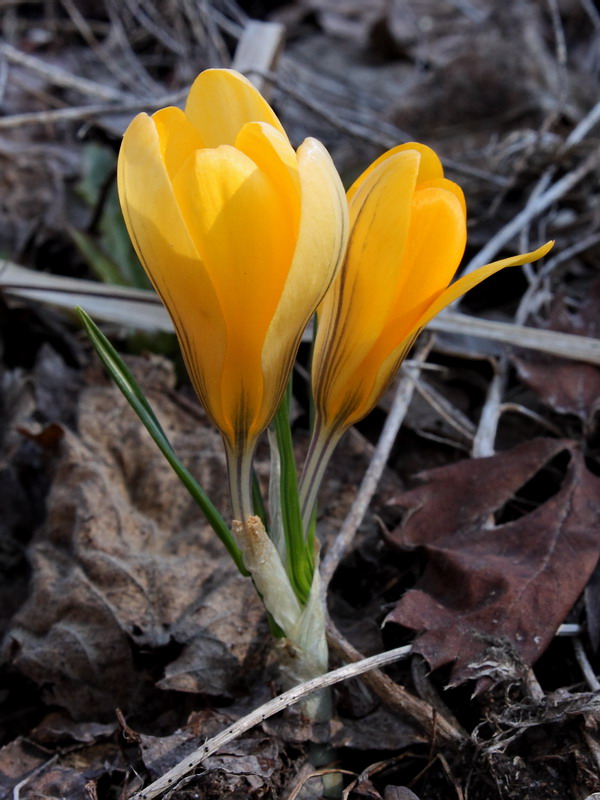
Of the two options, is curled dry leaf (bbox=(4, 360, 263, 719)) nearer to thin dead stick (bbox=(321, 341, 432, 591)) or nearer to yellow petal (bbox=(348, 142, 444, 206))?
thin dead stick (bbox=(321, 341, 432, 591))

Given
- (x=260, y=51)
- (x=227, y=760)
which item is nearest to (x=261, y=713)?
(x=227, y=760)

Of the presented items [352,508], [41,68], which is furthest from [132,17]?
[352,508]

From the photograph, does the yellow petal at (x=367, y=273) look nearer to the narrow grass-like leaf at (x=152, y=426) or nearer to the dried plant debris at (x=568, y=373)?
the narrow grass-like leaf at (x=152, y=426)

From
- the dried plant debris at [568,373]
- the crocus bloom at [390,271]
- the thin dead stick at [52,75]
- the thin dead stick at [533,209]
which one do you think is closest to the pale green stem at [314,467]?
the crocus bloom at [390,271]

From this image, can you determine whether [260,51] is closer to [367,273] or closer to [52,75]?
[52,75]

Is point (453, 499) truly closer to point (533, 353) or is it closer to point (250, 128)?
point (533, 353)

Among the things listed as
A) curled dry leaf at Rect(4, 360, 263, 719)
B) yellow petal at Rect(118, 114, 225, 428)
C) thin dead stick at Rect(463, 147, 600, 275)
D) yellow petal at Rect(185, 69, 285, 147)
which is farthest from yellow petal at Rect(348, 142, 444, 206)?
thin dead stick at Rect(463, 147, 600, 275)

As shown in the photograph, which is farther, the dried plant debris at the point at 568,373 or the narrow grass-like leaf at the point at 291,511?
the dried plant debris at the point at 568,373
